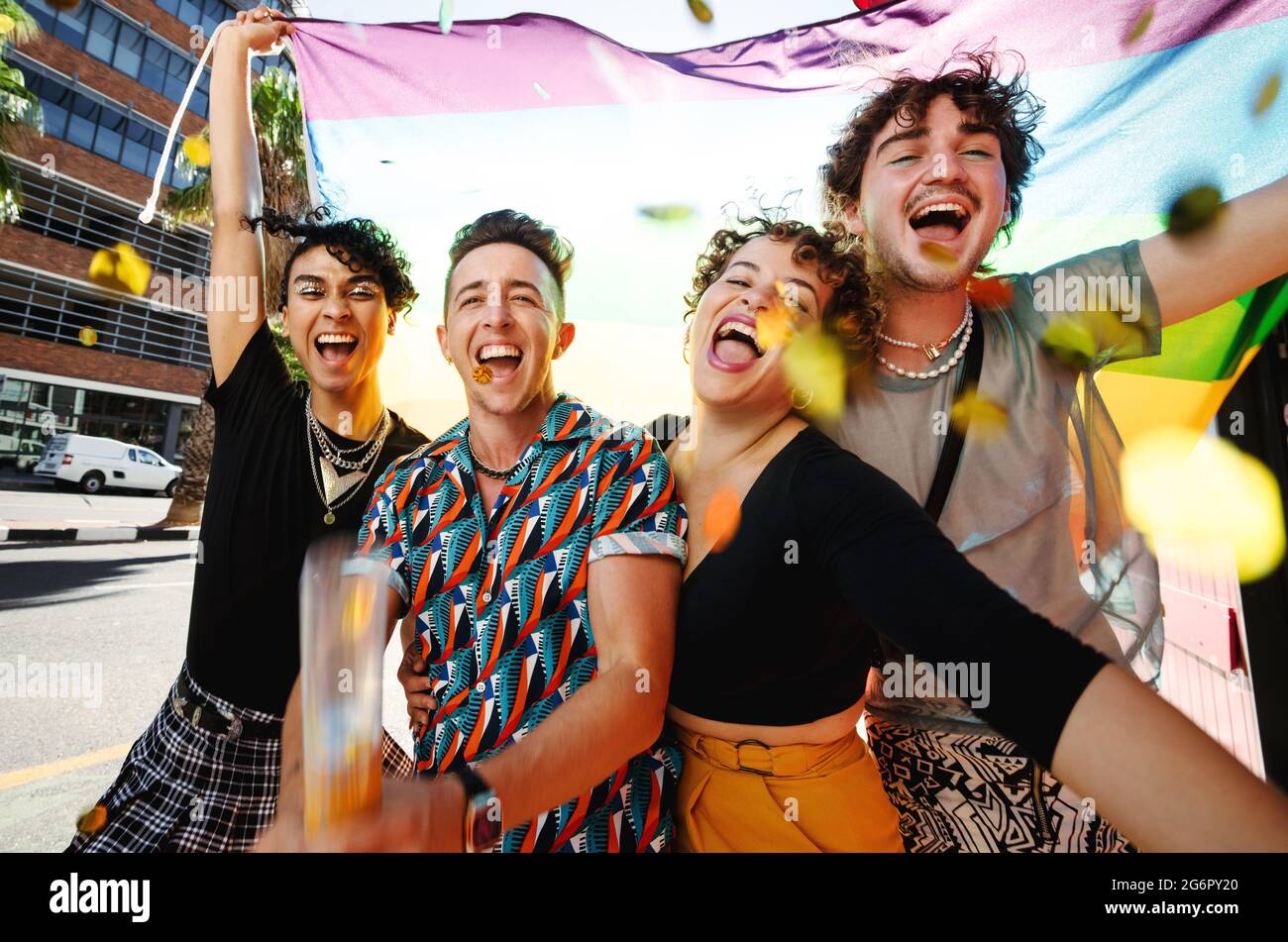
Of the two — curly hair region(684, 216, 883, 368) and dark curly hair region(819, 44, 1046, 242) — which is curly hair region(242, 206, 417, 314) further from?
dark curly hair region(819, 44, 1046, 242)

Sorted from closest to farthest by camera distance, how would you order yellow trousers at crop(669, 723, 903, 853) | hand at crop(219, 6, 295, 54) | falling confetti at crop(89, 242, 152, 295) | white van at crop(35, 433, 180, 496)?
yellow trousers at crop(669, 723, 903, 853) → hand at crop(219, 6, 295, 54) → white van at crop(35, 433, 180, 496) → falling confetti at crop(89, 242, 152, 295)

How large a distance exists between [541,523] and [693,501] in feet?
1.19

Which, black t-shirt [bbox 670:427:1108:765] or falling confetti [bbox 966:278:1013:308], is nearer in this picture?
black t-shirt [bbox 670:427:1108:765]

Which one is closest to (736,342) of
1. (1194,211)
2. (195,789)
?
(1194,211)

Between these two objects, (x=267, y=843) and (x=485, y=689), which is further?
(x=485, y=689)

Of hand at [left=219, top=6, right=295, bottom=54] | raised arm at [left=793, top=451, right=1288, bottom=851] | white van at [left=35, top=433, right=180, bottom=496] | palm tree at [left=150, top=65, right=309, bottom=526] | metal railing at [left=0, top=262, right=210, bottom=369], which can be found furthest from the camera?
metal railing at [left=0, top=262, right=210, bottom=369]

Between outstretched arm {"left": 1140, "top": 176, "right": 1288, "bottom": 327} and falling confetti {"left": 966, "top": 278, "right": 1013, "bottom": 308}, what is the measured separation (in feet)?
1.04

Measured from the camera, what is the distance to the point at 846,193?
1982 mm

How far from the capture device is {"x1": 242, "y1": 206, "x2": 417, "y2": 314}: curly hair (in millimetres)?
2027

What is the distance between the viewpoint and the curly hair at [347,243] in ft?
6.65

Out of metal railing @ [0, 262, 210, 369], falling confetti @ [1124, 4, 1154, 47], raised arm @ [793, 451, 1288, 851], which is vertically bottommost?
raised arm @ [793, 451, 1288, 851]

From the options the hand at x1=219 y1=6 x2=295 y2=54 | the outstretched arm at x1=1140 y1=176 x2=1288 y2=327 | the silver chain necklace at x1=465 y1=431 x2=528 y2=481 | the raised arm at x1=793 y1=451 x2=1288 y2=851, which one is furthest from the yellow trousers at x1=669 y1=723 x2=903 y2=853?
the hand at x1=219 y1=6 x2=295 y2=54
